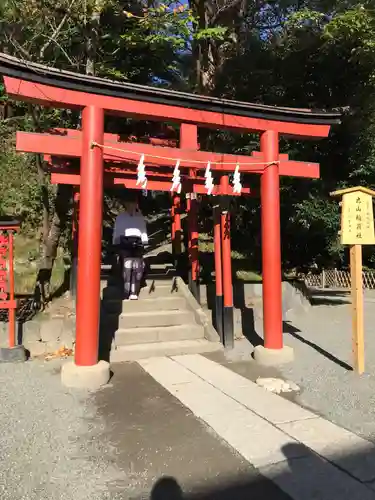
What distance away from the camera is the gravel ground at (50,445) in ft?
9.73

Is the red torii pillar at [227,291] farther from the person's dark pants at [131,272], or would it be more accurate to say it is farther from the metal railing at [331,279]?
the metal railing at [331,279]

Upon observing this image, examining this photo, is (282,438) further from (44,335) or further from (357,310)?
(44,335)

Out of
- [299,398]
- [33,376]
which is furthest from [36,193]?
[299,398]

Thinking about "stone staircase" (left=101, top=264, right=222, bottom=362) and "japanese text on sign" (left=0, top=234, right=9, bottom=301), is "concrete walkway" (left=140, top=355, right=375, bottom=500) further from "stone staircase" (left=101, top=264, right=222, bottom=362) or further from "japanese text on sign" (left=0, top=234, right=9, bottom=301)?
"japanese text on sign" (left=0, top=234, right=9, bottom=301)

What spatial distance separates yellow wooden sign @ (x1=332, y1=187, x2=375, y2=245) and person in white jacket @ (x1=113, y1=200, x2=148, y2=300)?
370cm

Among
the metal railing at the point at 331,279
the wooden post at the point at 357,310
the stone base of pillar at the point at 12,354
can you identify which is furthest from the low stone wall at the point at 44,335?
the metal railing at the point at 331,279

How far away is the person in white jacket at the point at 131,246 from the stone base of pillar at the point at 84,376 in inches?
98.9

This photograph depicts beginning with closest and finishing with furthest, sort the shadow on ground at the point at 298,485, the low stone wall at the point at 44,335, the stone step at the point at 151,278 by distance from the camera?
the shadow on ground at the point at 298,485
the low stone wall at the point at 44,335
the stone step at the point at 151,278

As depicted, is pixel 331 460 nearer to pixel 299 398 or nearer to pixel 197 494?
pixel 197 494

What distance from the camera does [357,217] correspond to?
221 inches

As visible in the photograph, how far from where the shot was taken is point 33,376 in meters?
5.66

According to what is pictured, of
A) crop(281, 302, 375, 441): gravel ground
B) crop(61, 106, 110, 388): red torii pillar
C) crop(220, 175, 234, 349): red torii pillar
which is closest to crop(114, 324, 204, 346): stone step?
crop(220, 175, 234, 349): red torii pillar

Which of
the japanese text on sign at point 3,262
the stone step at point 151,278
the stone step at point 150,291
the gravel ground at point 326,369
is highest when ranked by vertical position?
the japanese text on sign at point 3,262

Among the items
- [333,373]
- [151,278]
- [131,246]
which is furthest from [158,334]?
[333,373]
